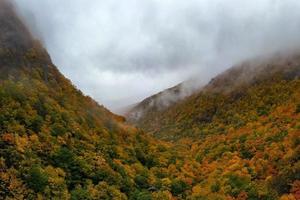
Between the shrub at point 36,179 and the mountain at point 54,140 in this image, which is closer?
the shrub at point 36,179

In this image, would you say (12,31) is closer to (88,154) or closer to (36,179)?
(88,154)

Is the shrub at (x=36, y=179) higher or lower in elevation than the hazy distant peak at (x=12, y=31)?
lower

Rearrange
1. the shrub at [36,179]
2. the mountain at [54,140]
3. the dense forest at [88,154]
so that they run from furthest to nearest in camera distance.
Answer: the dense forest at [88,154] → the mountain at [54,140] → the shrub at [36,179]

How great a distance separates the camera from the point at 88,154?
142 m

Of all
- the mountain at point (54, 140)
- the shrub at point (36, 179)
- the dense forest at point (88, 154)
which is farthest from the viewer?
the dense forest at point (88, 154)

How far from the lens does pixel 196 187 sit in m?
164

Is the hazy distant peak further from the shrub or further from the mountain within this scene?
the shrub

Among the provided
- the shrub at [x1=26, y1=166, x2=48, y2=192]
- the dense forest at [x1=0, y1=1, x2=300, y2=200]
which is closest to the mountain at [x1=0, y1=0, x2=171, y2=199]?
the shrub at [x1=26, y1=166, x2=48, y2=192]

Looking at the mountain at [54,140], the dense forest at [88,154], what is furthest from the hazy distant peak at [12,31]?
the dense forest at [88,154]

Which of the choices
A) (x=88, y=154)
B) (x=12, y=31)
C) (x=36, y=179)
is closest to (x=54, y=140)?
(x=88, y=154)

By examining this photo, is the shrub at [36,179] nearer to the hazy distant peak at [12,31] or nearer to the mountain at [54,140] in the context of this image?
the mountain at [54,140]

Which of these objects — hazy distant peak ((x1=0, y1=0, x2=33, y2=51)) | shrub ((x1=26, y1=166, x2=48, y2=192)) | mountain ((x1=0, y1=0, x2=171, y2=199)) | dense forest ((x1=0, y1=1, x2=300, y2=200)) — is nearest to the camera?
shrub ((x1=26, y1=166, x2=48, y2=192))

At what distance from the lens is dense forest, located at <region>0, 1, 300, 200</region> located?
387 feet

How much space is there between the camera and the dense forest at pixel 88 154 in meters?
118
